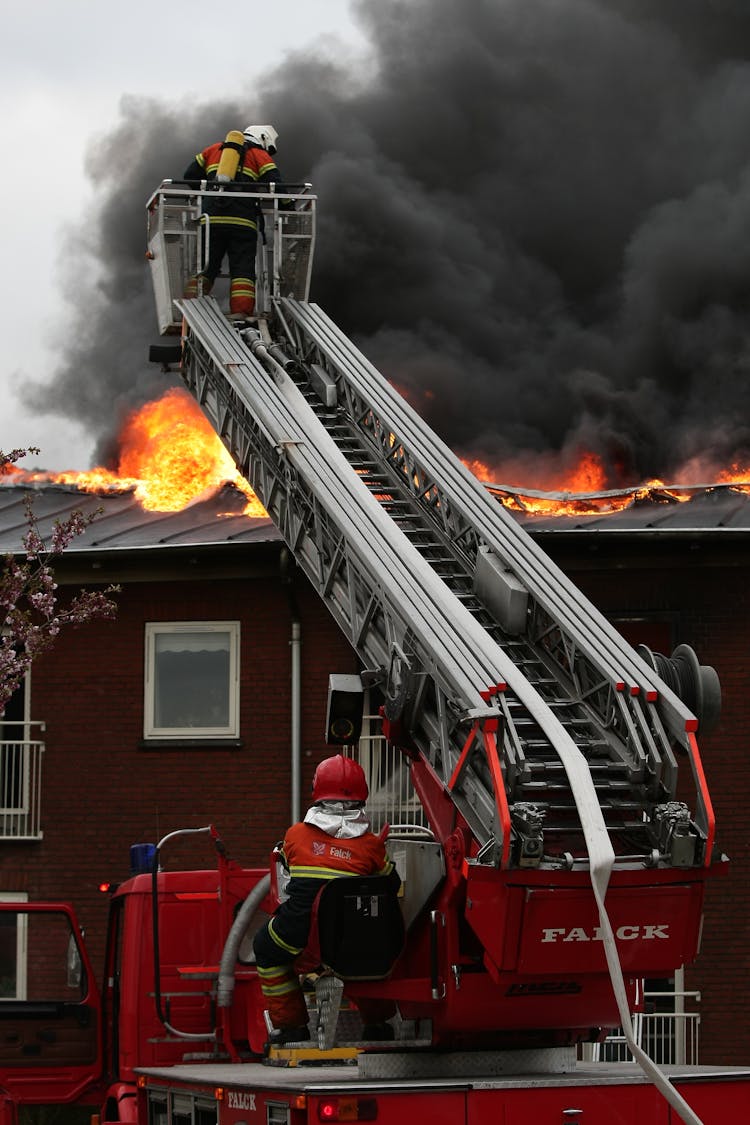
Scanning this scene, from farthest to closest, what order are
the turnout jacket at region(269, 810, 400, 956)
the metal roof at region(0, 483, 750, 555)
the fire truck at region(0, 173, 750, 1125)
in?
the metal roof at region(0, 483, 750, 555) < the turnout jacket at region(269, 810, 400, 956) < the fire truck at region(0, 173, 750, 1125)

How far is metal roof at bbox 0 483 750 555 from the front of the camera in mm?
16578

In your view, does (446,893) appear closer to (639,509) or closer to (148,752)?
(148,752)

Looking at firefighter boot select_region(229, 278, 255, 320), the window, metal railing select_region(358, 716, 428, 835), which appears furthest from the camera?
the window

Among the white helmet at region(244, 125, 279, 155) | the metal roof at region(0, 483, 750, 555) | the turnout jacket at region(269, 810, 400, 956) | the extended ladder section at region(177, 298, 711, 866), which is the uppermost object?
the white helmet at region(244, 125, 279, 155)

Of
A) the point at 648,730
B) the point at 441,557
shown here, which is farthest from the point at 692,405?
the point at 648,730

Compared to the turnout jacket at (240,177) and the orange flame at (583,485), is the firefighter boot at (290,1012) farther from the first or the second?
the orange flame at (583,485)

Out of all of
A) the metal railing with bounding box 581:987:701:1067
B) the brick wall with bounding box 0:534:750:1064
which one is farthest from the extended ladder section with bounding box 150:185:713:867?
the metal railing with bounding box 581:987:701:1067

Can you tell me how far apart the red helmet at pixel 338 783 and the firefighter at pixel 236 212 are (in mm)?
6321

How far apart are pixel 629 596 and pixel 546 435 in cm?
798

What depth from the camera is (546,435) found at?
24.2m

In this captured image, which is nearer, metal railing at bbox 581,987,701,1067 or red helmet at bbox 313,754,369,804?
red helmet at bbox 313,754,369,804

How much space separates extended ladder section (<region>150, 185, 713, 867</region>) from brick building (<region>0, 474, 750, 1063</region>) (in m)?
4.24

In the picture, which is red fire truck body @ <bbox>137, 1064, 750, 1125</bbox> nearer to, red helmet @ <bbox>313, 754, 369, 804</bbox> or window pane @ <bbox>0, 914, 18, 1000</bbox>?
red helmet @ <bbox>313, 754, 369, 804</bbox>

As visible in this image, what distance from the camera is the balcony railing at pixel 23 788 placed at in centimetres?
1680
